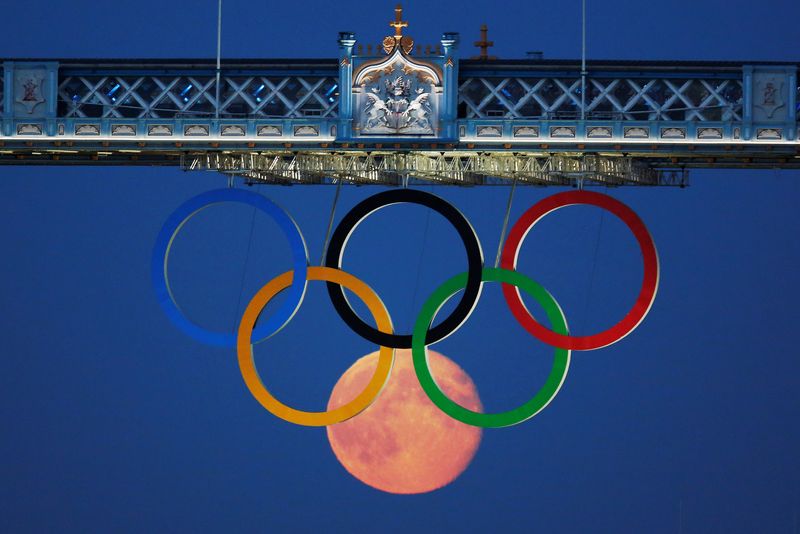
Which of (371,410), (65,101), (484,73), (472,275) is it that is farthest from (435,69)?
(371,410)

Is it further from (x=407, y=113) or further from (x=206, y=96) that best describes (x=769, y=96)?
(x=206, y=96)

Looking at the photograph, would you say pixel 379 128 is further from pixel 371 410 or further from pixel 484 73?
pixel 371 410

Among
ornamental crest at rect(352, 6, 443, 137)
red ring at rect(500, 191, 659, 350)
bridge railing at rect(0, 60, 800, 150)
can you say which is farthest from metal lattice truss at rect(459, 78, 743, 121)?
red ring at rect(500, 191, 659, 350)

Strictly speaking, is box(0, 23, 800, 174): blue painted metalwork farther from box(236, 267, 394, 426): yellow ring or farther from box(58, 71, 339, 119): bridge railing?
box(236, 267, 394, 426): yellow ring

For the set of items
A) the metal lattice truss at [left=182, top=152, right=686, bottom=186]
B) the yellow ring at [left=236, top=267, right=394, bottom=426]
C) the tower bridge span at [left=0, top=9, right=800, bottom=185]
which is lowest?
the yellow ring at [left=236, top=267, right=394, bottom=426]

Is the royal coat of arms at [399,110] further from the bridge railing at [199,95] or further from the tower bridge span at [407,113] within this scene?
the bridge railing at [199,95]

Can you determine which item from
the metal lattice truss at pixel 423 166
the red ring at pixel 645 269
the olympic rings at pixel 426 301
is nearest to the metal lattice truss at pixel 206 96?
the metal lattice truss at pixel 423 166

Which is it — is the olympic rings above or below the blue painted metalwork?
below
